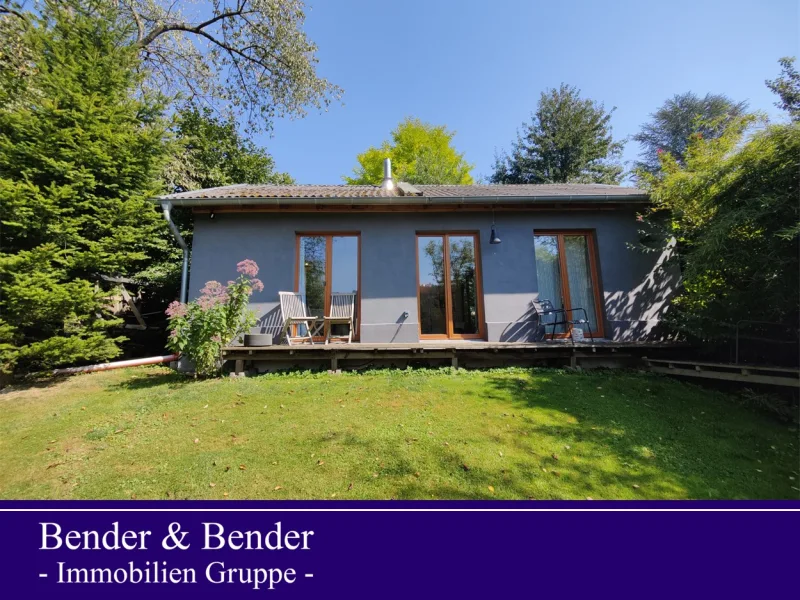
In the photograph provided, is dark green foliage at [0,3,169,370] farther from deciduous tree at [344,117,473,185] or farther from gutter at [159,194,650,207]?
deciduous tree at [344,117,473,185]

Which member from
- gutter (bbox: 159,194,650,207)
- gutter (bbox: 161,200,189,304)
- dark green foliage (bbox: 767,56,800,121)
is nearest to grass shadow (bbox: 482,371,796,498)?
gutter (bbox: 159,194,650,207)

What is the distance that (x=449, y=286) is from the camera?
258 inches

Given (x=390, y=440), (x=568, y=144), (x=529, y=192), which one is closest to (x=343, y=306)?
(x=390, y=440)

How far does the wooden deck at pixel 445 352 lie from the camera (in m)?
5.35

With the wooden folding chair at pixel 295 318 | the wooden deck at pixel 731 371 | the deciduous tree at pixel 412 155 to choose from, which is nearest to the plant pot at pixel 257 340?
the wooden folding chair at pixel 295 318

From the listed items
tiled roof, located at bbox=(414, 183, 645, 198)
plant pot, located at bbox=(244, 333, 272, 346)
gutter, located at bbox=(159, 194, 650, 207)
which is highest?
tiled roof, located at bbox=(414, 183, 645, 198)

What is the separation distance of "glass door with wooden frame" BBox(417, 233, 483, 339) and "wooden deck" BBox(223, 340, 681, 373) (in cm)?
83

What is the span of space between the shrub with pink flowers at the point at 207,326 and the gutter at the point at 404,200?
1.44 metres

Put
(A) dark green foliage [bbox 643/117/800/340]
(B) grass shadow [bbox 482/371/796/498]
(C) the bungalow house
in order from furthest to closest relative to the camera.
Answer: (C) the bungalow house
(A) dark green foliage [bbox 643/117/800/340]
(B) grass shadow [bbox 482/371/796/498]

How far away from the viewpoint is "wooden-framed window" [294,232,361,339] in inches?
255

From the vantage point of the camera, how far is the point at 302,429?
333cm

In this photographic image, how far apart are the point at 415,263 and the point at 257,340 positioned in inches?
123

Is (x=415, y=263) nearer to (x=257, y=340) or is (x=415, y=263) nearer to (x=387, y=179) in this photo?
(x=257, y=340)
